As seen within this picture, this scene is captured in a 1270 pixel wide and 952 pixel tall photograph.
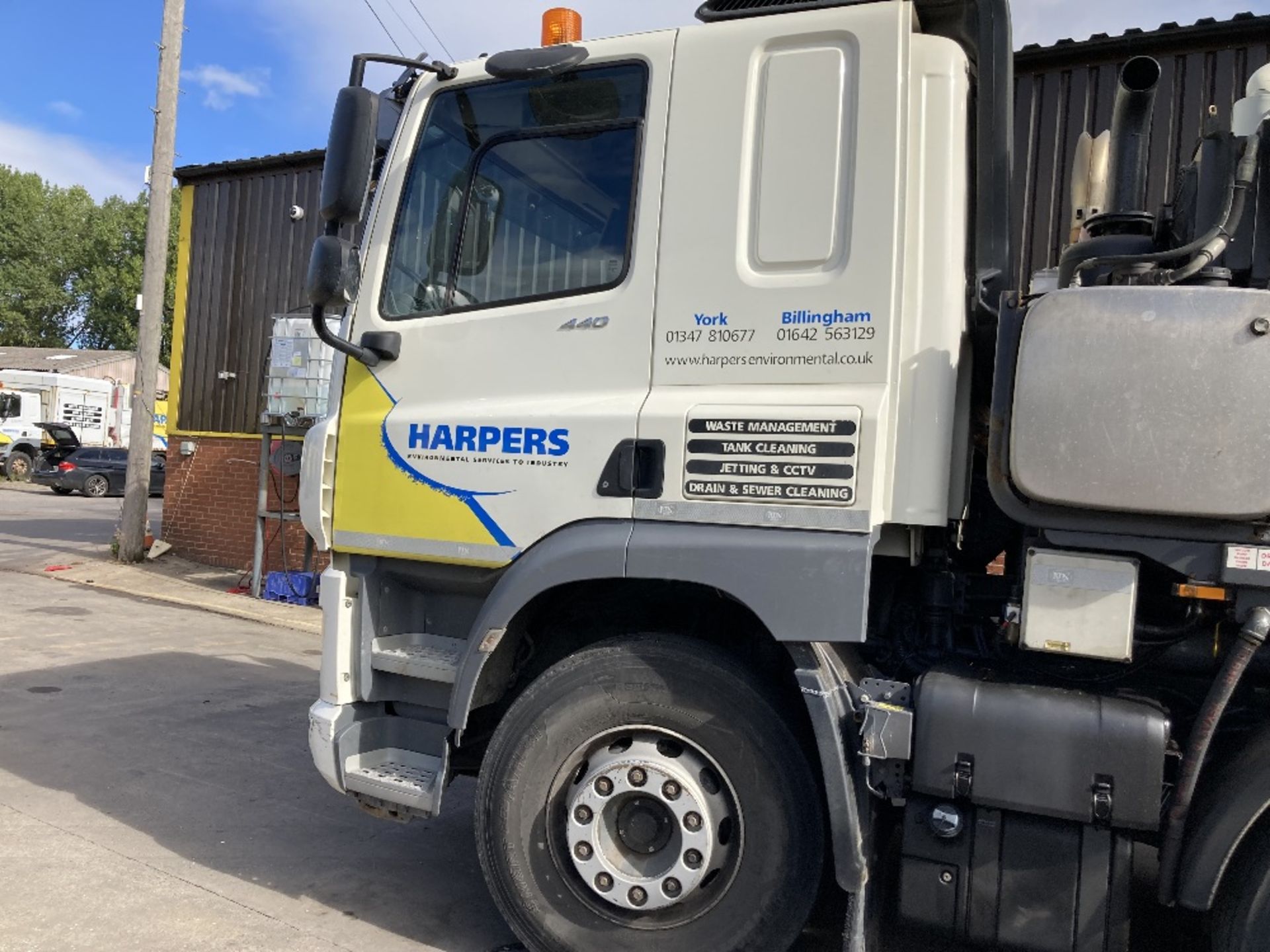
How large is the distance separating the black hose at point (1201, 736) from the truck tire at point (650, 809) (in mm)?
919

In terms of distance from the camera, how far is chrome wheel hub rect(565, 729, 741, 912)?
10.1ft

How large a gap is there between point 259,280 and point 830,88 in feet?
36.4

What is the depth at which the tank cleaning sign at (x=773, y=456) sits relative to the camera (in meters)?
2.94

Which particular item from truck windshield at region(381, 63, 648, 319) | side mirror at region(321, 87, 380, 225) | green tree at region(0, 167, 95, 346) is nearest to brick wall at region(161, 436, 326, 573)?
truck windshield at region(381, 63, 648, 319)

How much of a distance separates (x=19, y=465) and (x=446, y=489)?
108 feet

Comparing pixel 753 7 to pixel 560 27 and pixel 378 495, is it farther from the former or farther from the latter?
pixel 378 495

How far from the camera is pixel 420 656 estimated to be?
363 centimetres

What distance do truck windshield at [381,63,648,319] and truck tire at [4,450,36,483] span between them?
106 feet

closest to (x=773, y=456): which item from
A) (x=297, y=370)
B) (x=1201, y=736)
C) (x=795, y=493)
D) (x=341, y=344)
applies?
(x=795, y=493)

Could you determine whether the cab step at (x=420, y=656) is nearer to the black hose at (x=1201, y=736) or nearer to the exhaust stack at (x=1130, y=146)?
the black hose at (x=1201, y=736)

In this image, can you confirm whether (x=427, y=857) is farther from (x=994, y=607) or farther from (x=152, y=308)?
(x=152, y=308)

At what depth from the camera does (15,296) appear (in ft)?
179

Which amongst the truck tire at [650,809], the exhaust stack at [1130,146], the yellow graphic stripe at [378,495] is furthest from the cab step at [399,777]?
the exhaust stack at [1130,146]

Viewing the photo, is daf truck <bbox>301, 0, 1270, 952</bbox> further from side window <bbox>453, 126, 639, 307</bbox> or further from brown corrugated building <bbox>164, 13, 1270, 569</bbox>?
brown corrugated building <bbox>164, 13, 1270, 569</bbox>
